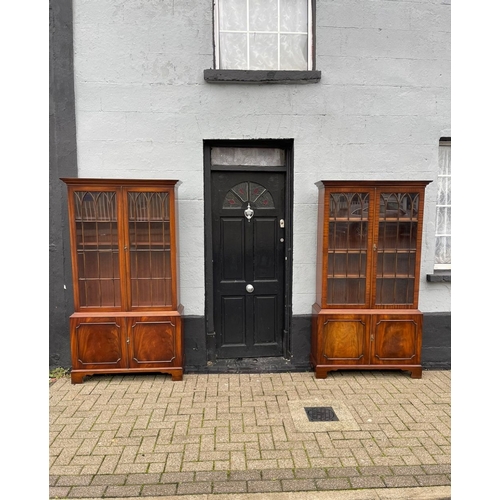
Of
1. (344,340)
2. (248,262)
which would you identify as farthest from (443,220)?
(248,262)

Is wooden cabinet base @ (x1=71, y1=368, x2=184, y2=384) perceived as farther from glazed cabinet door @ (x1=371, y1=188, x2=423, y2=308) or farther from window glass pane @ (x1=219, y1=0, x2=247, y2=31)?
window glass pane @ (x1=219, y1=0, x2=247, y2=31)

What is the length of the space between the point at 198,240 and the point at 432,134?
3.50 metres

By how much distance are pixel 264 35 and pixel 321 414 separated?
15.7 ft

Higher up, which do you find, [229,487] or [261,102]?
[261,102]

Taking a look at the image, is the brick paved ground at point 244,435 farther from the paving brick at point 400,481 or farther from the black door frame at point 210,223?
the black door frame at point 210,223

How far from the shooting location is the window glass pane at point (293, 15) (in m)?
4.70

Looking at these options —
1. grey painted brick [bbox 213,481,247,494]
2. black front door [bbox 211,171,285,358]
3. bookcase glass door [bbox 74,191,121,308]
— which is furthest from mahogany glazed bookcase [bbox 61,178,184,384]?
grey painted brick [bbox 213,481,247,494]

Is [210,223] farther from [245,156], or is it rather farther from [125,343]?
[125,343]

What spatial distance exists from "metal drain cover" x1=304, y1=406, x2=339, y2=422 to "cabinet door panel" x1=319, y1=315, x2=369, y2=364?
0.76 meters

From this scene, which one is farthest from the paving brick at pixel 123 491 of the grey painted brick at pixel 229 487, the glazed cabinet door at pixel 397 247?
the glazed cabinet door at pixel 397 247

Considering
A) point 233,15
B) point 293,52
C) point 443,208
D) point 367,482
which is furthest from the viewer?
point 443,208

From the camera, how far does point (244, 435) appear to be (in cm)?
339

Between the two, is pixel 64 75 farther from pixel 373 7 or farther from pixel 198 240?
pixel 373 7

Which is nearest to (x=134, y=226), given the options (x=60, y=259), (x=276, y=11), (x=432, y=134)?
(x=60, y=259)
